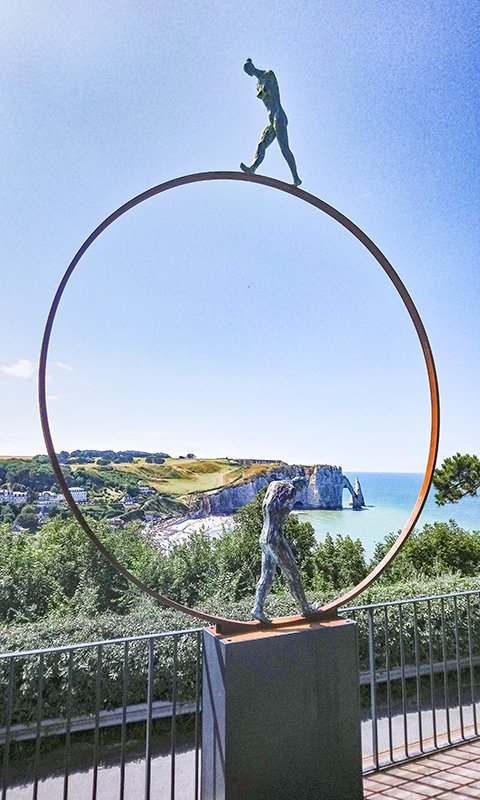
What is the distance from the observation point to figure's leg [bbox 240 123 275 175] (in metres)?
2.23

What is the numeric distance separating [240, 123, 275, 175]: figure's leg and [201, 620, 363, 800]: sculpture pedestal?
199cm

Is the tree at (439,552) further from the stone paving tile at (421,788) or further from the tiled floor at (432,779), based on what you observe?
the stone paving tile at (421,788)

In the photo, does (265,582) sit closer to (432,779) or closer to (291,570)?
(291,570)

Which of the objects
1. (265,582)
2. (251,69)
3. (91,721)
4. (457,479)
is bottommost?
(91,721)

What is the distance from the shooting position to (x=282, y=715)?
74.8 inches

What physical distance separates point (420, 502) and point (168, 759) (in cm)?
316

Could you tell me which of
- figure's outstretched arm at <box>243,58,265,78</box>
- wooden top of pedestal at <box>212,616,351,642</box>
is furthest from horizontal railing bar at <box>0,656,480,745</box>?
figure's outstretched arm at <box>243,58,265,78</box>

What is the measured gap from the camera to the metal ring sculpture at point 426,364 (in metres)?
1.83

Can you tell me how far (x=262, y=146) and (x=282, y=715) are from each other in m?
2.38

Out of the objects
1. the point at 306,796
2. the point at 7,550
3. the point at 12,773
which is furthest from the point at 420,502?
the point at 7,550

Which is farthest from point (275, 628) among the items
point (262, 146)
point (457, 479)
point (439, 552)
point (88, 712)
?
point (439, 552)

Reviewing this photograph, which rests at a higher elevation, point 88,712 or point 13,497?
point 13,497

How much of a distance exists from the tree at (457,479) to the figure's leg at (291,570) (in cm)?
687

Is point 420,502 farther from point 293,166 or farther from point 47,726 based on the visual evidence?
point 47,726
